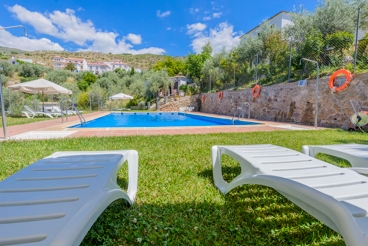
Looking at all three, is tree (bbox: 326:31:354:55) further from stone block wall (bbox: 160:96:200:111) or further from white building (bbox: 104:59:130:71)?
white building (bbox: 104:59:130:71)

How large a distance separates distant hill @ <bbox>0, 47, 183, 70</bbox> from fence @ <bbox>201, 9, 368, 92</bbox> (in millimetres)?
48009

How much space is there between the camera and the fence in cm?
696

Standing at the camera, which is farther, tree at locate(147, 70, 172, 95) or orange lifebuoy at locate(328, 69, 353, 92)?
tree at locate(147, 70, 172, 95)

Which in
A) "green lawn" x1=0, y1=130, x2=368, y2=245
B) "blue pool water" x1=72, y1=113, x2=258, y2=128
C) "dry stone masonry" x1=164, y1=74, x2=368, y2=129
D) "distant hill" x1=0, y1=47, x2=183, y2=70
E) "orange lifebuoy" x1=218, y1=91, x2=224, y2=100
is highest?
"distant hill" x1=0, y1=47, x2=183, y2=70

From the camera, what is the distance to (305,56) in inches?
332

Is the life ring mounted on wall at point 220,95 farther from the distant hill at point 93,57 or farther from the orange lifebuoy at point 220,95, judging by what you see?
the distant hill at point 93,57

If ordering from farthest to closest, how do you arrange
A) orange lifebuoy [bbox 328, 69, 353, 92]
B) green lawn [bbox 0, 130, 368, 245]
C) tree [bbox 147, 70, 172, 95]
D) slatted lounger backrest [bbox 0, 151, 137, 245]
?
tree [bbox 147, 70, 172, 95] < orange lifebuoy [bbox 328, 69, 353, 92] < green lawn [bbox 0, 130, 368, 245] < slatted lounger backrest [bbox 0, 151, 137, 245]

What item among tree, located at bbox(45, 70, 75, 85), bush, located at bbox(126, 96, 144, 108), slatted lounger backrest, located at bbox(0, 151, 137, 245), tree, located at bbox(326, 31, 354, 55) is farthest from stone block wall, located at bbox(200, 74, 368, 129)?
tree, located at bbox(45, 70, 75, 85)

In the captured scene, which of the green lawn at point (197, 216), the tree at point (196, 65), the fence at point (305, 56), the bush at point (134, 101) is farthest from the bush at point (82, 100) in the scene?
the green lawn at point (197, 216)

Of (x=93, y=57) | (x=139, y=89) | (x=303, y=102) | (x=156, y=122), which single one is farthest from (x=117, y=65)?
(x=303, y=102)

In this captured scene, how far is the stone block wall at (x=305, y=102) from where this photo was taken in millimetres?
6383

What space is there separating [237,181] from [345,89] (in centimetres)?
718

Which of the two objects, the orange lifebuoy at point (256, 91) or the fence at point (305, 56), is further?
the orange lifebuoy at point (256, 91)

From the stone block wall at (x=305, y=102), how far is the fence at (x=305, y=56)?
1.80 feet
